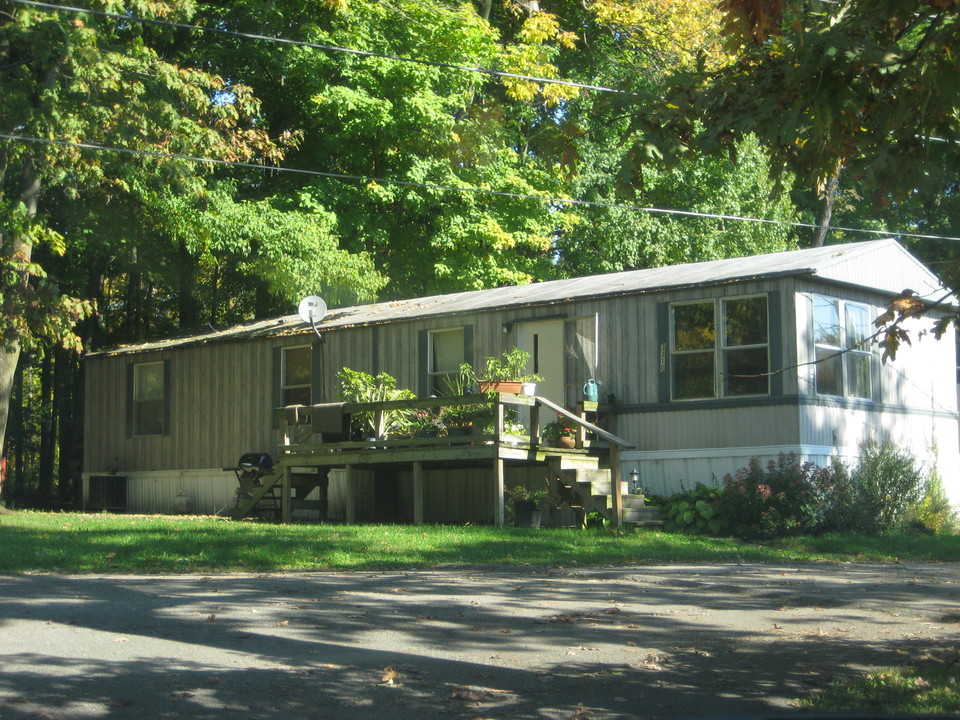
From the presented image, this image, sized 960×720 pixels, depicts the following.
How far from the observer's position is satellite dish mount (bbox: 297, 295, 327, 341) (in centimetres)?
2111

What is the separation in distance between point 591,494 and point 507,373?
2.83 m

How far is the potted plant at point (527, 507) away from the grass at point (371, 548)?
1533 millimetres

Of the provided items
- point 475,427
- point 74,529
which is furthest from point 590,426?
point 74,529

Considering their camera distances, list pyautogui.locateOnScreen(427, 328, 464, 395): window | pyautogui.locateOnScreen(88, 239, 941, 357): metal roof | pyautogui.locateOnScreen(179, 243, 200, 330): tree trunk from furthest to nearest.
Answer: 1. pyautogui.locateOnScreen(179, 243, 200, 330): tree trunk
2. pyautogui.locateOnScreen(427, 328, 464, 395): window
3. pyautogui.locateOnScreen(88, 239, 941, 357): metal roof

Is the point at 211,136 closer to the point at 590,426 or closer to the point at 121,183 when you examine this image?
the point at 121,183

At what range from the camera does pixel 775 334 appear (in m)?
17.0

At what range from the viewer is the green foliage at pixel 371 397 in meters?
18.6

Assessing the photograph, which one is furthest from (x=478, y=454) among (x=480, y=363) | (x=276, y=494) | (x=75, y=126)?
(x=75, y=126)

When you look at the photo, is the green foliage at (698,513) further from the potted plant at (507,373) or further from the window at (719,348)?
the potted plant at (507,373)

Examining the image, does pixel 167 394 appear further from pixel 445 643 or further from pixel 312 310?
pixel 445 643

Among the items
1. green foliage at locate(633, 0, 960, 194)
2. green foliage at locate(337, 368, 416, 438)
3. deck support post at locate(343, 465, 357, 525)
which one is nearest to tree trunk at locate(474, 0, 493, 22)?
green foliage at locate(337, 368, 416, 438)

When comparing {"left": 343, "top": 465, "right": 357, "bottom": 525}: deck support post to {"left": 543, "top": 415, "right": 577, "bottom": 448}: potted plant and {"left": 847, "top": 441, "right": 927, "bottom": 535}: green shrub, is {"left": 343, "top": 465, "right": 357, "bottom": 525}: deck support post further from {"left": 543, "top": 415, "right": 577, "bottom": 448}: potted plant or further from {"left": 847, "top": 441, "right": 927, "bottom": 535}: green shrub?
{"left": 847, "top": 441, "right": 927, "bottom": 535}: green shrub

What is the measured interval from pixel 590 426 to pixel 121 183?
9.37 m

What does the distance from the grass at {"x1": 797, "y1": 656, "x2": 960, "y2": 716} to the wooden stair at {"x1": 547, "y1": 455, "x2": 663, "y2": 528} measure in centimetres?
959
